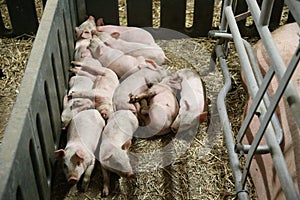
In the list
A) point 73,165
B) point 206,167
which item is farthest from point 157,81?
point 73,165

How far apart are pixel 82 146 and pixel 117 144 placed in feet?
0.46

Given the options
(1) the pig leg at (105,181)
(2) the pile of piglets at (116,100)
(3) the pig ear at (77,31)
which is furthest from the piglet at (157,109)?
(3) the pig ear at (77,31)

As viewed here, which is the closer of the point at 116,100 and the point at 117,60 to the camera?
the point at 116,100

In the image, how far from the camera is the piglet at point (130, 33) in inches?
99.1

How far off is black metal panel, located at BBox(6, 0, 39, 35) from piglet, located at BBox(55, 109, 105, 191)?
91 centimetres

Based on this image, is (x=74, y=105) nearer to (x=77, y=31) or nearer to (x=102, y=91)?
(x=102, y=91)

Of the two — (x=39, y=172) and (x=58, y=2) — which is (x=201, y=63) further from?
(x=39, y=172)

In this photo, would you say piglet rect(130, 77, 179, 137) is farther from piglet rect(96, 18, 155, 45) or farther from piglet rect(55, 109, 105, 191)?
piglet rect(96, 18, 155, 45)

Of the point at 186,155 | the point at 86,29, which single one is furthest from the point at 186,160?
the point at 86,29

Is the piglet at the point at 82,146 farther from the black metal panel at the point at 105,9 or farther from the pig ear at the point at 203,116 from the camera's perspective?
the black metal panel at the point at 105,9

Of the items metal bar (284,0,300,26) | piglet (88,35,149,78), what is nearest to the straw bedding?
piglet (88,35,149,78)

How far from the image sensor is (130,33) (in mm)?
2543

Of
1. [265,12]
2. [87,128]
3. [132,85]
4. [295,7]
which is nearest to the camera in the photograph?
[295,7]

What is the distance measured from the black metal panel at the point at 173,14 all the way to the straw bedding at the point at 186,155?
19 cm
